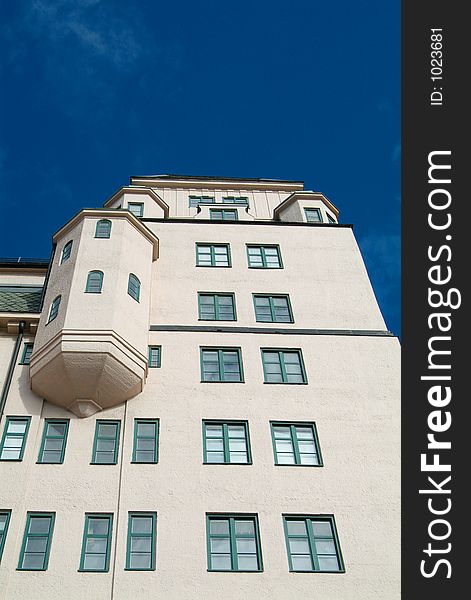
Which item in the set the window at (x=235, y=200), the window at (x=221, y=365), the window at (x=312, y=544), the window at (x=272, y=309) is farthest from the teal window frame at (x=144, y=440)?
the window at (x=235, y=200)

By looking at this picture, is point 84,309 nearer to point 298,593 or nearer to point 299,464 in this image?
point 299,464

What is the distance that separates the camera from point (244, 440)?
25562mm

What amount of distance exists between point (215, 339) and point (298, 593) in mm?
10446

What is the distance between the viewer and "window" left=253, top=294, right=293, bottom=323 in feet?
101

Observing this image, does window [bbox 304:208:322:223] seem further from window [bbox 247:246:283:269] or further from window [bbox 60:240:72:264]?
window [bbox 60:240:72:264]

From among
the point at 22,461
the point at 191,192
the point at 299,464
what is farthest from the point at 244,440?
the point at 191,192

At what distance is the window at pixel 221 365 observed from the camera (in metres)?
27.7

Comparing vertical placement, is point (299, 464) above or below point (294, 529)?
above

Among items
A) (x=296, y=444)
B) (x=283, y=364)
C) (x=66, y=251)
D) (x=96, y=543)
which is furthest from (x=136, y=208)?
(x=96, y=543)

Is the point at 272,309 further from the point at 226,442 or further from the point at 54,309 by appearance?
the point at 54,309

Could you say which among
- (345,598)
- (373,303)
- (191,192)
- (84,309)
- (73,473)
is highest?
(191,192)

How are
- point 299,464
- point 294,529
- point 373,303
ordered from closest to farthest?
point 294,529
point 299,464
point 373,303

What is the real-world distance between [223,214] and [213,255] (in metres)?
4.60

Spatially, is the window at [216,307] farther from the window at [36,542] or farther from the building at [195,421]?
the window at [36,542]
